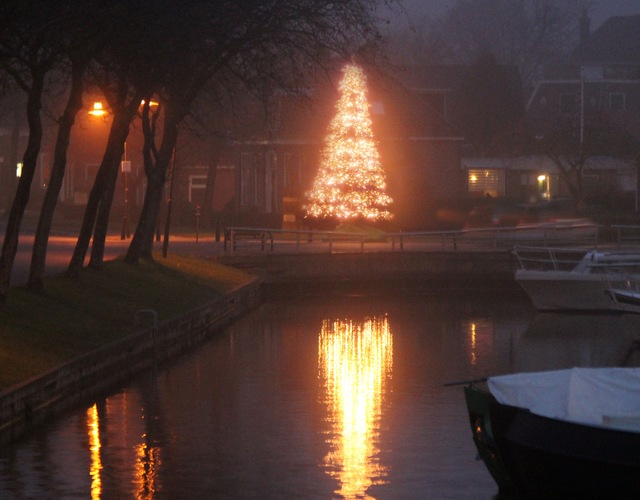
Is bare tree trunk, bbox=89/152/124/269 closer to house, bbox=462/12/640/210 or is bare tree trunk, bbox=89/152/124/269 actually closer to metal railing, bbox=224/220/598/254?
metal railing, bbox=224/220/598/254

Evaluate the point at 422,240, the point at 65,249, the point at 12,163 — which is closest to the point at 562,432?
the point at 65,249

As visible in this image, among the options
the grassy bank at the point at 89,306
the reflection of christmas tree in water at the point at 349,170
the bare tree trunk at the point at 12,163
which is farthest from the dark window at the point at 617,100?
the grassy bank at the point at 89,306

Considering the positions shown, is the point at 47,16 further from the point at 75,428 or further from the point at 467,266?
the point at 467,266

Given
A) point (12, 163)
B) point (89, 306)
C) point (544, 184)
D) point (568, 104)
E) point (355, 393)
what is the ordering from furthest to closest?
point (544, 184) → point (568, 104) → point (12, 163) → point (89, 306) → point (355, 393)

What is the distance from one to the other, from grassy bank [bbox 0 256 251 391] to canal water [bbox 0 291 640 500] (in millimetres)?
957

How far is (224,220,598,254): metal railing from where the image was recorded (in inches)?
1710

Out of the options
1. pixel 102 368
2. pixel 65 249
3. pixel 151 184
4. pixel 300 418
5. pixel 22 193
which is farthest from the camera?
pixel 65 249

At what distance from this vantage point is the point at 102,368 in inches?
782

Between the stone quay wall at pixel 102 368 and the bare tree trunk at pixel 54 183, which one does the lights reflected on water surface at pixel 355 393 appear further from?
the bare tree trunk at pixel 54 183

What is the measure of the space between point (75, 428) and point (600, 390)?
704cm

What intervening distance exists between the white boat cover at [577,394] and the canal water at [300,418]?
119cm

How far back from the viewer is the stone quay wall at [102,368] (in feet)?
51.8

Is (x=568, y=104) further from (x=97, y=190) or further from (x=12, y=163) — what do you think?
(x=97, y=190)

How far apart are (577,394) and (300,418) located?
19.9 feet
